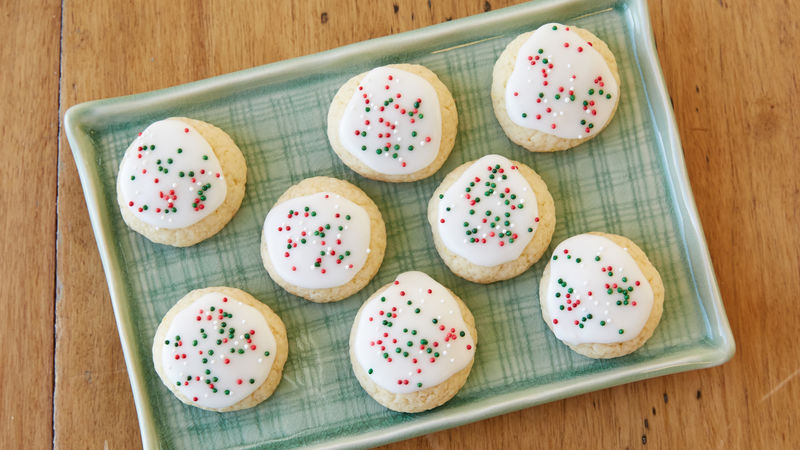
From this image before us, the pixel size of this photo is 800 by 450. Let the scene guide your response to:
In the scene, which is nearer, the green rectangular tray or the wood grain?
the green rectangular tray

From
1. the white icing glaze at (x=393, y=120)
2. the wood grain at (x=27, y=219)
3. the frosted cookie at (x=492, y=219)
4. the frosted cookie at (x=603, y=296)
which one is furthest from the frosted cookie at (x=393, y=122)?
the wood grain at (x=27, y=219)

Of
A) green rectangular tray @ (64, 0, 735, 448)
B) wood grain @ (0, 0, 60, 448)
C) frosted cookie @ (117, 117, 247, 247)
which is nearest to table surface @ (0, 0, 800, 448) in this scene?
wood grain @ (0, 0, 60, 448)

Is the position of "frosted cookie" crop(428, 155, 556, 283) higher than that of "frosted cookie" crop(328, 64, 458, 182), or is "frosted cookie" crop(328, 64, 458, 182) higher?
"frosted cookie" crop(328, 64, 458, 182)

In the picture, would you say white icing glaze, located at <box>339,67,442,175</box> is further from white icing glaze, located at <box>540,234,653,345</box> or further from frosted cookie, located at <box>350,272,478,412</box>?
white icing glaze, located at <box>540,234,653,345</box>

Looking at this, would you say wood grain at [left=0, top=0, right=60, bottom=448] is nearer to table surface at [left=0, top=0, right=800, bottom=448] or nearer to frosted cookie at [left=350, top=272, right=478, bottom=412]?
table surface at [left=0, top=0, right=800, bottom=448]

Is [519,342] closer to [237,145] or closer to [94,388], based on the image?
[237,145]

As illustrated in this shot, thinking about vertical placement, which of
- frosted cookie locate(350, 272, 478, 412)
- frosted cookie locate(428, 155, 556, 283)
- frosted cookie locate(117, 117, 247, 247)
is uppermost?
frosted cookie locate(117, 117, 247, 247)
